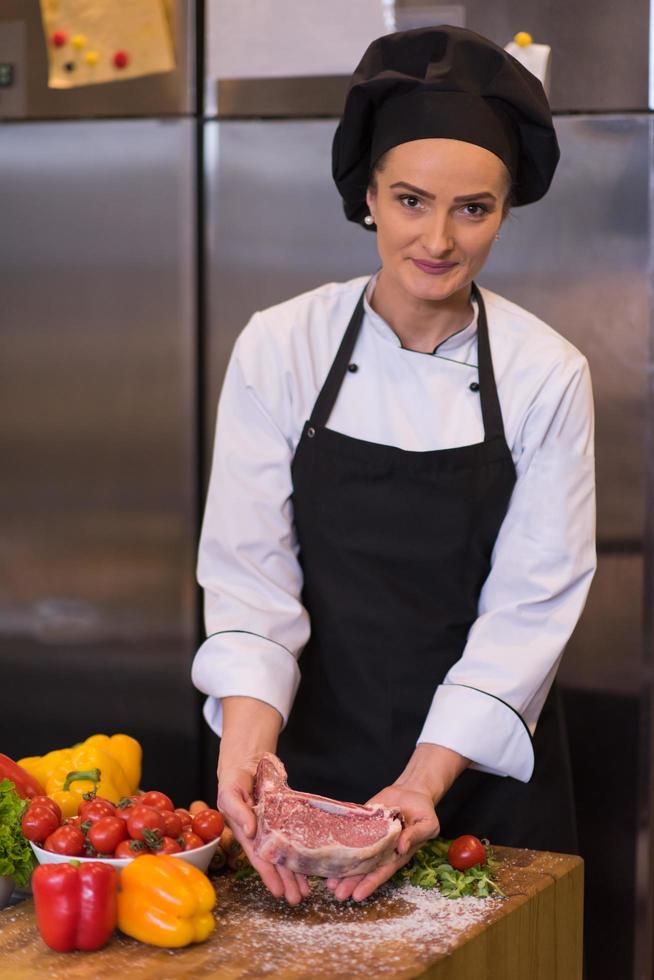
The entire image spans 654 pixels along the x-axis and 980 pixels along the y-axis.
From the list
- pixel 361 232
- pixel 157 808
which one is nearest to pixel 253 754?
pixel 157 808

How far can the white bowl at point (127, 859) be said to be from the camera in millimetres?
1291

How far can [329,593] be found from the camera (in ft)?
6.01

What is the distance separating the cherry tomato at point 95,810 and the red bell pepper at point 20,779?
0.14 metres

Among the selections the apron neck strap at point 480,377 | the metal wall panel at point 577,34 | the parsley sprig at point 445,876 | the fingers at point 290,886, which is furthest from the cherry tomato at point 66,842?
the metal wall panel at point 577,34

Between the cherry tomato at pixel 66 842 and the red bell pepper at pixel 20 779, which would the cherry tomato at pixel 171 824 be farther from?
the red bell pepper at pixel 20 779

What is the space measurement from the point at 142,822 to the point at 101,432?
1356mm

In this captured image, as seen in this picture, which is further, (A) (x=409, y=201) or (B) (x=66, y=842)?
(A) (x=409, y=201)

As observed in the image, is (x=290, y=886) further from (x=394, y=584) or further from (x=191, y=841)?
(x=394, y=584)

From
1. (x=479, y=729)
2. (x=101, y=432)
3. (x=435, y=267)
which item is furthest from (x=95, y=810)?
(x=101, y=432)

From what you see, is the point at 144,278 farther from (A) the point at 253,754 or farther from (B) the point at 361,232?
(A) the point at 253,754

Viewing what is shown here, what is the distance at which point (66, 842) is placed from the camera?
4.29ft

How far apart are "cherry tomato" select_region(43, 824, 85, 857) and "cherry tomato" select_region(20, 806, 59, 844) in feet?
0.05

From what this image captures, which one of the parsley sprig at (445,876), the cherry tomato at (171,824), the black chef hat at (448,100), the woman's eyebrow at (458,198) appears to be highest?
the black chef hat at (448,100)

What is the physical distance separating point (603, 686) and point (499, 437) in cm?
82
